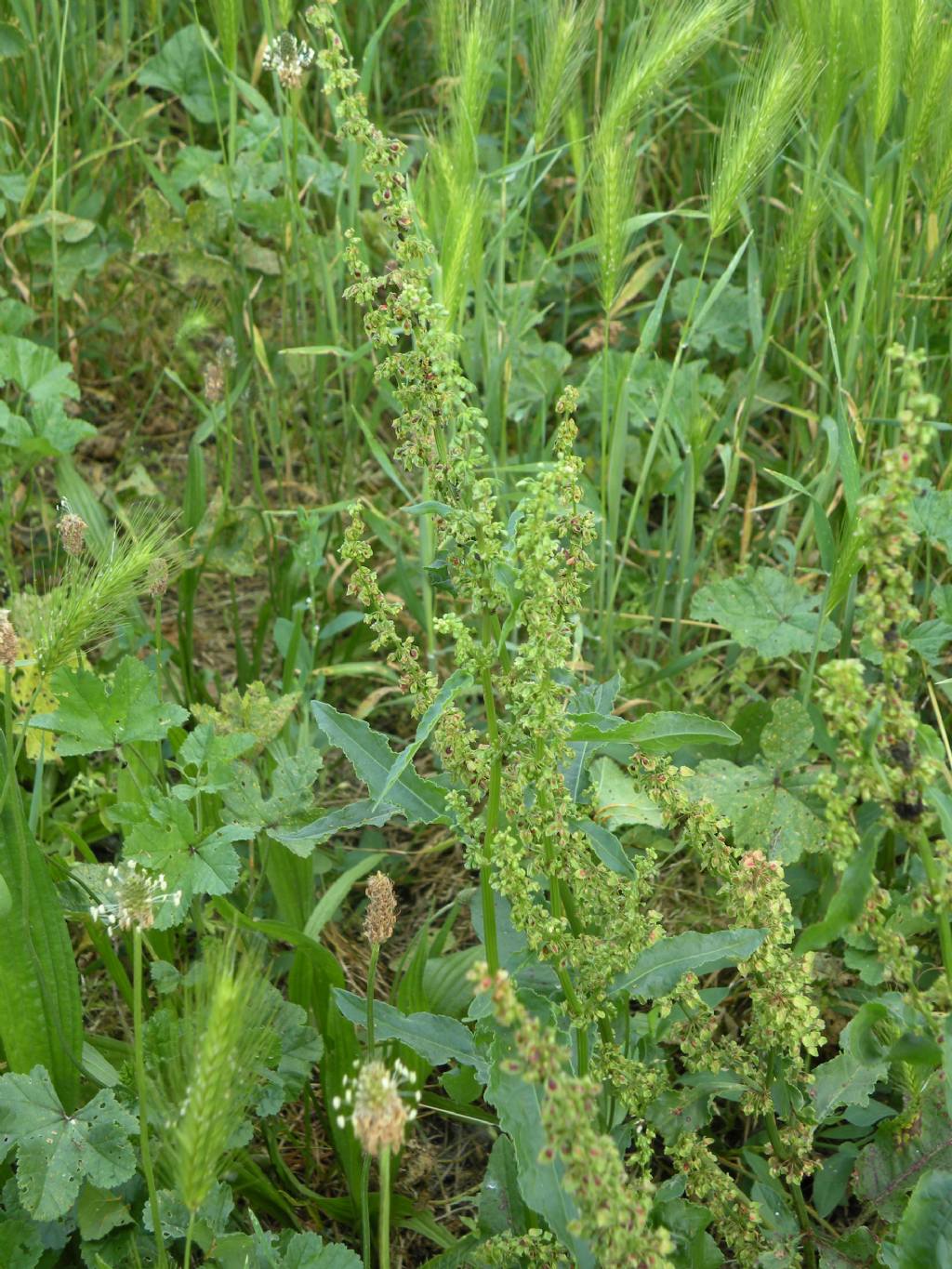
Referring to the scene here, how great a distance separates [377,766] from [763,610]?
2.73 feet

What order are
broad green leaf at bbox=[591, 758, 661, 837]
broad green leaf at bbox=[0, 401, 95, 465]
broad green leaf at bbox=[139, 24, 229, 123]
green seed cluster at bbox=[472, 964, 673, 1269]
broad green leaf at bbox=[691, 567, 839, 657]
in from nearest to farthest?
green seed cluster at bbox=[472, 964, 673, 1269], broad green leaf at bbox=[591, 758, 661, 837], broad green leaf at bbox=[691, 567, 839, 657], broad green leaf at bbox=[0, 401, 95, 465], broad green leaf at bbox=[139, 24, 229, 123]

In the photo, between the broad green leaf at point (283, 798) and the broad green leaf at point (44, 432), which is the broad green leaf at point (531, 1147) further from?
the broad green leaf at point (44, 432)

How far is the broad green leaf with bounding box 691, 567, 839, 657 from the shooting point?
6.45 ft

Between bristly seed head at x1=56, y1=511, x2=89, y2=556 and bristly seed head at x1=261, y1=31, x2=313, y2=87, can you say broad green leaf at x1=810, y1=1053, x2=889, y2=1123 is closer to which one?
bristly seed head at x1=56, y1=511, x2=89, y2=556

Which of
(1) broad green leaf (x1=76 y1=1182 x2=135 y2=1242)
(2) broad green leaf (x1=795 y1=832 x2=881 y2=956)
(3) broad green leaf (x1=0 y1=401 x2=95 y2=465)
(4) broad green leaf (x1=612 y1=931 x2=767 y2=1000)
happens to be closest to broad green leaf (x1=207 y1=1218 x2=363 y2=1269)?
(1) broad green leaf (x1=76 y1=1182 x2=135 y2=1242)

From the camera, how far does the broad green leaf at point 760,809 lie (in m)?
1.76

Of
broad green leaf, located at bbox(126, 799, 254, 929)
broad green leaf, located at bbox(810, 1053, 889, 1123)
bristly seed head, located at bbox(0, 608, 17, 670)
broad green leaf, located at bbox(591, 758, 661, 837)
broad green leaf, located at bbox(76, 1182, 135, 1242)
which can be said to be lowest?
broad green leaf, located at bbox(76, 1182, 135, 1242)

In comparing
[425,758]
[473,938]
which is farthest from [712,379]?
[473,938]

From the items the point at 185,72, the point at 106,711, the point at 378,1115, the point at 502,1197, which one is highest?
the point at 185,72

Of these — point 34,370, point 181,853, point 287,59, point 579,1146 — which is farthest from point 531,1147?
point 287,59

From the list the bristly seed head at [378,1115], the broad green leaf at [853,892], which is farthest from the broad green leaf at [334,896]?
the broad green leaf at [853,892]

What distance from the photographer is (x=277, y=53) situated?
225cm

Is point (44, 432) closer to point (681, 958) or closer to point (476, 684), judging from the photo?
point (476, 684)

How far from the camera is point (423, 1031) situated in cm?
139
